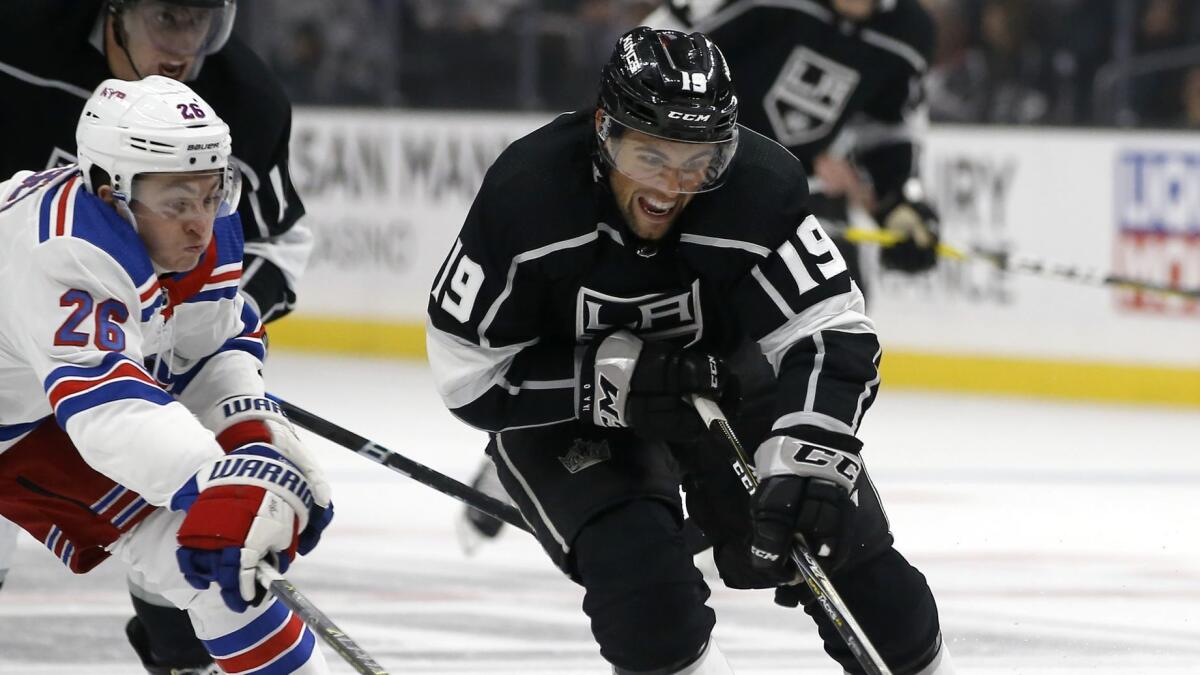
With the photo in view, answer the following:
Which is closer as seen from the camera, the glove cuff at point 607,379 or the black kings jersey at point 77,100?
the glove cuff at point 607,379

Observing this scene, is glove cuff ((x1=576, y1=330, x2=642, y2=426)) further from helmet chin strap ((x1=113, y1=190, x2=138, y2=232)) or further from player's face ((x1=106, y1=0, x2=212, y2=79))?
player's face ((x1=106, y1=0, x2=212, y2=79))

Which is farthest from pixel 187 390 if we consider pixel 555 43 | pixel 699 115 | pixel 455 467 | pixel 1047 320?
pixel 555 43

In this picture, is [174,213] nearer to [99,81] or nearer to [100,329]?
[100,329]

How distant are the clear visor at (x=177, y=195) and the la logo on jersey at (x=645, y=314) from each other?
22.6 inches

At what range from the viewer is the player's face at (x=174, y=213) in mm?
2789

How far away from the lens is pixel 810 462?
112 inches

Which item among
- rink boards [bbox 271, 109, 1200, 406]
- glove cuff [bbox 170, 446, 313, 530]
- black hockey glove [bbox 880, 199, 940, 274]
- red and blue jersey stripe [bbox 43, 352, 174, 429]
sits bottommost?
rink boards [bbox 271, 109, 1200, 406]

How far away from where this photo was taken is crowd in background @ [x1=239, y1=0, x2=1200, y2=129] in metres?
7.50

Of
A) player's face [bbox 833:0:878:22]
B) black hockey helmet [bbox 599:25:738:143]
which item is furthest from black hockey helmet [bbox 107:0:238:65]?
player's face [bbox 833:0:878:22]

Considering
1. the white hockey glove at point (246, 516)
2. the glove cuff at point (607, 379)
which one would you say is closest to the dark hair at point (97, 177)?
the white hockey glove at point (246, 516)

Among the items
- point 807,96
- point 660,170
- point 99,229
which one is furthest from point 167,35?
point 807,96

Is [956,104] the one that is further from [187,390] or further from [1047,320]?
[187,390]

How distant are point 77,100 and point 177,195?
1074mm

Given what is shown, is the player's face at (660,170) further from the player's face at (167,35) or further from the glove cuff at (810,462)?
the player's face at (167,35)
